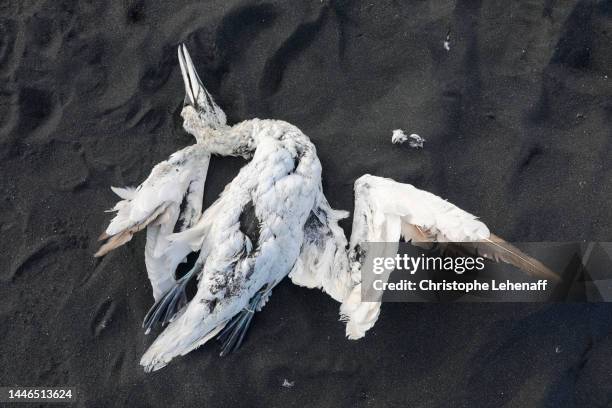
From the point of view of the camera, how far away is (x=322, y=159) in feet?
11.2

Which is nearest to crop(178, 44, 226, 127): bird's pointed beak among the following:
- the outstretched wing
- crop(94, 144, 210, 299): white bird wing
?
crop(94, 144, 210, 299): white bird wing

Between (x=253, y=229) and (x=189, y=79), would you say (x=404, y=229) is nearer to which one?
(x=253, y=229)

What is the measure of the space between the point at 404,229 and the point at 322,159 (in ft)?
2.77

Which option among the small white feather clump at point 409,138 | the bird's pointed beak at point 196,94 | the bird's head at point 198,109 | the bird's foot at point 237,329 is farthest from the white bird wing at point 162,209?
the small white feather clump at point 409,138

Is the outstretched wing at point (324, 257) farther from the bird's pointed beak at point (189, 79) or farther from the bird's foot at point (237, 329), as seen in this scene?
the bird's pointed beak at point (189, 79)

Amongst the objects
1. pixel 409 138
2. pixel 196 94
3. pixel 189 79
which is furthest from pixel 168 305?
pixel 409 138

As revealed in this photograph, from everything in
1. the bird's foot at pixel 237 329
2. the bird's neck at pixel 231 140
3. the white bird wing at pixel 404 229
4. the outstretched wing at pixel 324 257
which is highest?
the bird's neck at pixel 231 140

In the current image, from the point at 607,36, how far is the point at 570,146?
873mm

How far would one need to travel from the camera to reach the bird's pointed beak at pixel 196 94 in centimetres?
321

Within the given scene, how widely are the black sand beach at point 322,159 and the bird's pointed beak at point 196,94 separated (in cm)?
15

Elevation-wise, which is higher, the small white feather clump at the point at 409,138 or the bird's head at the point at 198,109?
the bird's head at the point at 198,109

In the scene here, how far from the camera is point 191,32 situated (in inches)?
133

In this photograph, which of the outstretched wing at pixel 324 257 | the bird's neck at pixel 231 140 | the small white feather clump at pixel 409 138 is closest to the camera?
the outstretched wing at pixel 324 257

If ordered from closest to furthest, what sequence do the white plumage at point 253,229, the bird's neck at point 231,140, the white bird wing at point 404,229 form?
the white bird wing at point 404,229 < the white plumage at point 253,229 < the bird's neck at point 231,140
